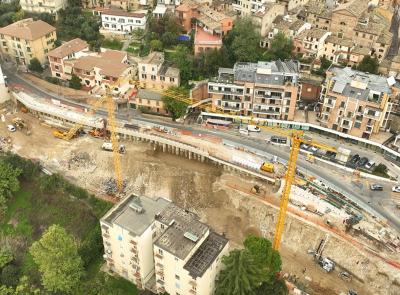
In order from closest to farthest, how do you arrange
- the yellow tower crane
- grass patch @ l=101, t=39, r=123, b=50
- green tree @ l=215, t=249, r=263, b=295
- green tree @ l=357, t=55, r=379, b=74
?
green tree @ l=215, t=249, r=263, b=295 < the yellow tower crane < green tree @ l=357, t=55, r=379, b=74 < grass patch @ l=101, t=39, r=123, b=50

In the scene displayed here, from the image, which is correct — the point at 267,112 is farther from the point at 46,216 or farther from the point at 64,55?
the point at 64,55

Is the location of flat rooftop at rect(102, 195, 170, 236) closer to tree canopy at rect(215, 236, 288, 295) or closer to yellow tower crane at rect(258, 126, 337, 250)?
tree canopy at rect(215, 236, 288, 295)

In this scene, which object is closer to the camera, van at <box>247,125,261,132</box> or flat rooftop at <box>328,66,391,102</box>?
flat rooftop at <box>328,66,391,102</box>

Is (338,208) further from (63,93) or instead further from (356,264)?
(63,93)

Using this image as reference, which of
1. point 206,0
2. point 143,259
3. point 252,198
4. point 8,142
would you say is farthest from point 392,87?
point 8,142

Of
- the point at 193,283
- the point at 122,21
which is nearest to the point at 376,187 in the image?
the point at 193,283

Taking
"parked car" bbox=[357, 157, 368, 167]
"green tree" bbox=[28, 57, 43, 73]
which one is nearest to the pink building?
"parked car" bbox=[357, 157, 368, 167]

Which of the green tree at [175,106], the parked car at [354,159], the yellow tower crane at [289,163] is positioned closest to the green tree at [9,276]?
the yellow tower crane at [289,163]
